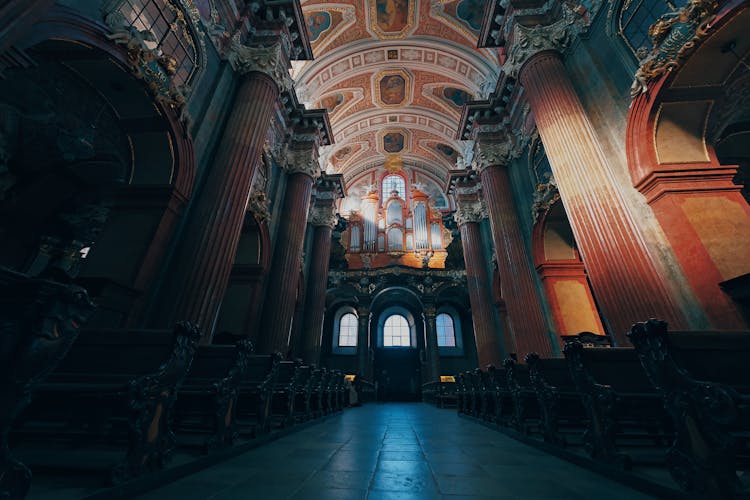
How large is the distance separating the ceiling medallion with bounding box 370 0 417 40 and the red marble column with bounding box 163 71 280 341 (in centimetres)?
843

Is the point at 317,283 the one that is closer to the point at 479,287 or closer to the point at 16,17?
the point at 479,287

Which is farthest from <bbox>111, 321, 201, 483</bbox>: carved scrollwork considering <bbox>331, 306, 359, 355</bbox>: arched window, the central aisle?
<bbox>331, 306, 359, 355</bbox>: arched window

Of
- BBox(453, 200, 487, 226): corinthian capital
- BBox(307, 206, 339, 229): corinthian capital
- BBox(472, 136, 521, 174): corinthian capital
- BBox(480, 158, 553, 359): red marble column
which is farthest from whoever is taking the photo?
BBox(307, 206, 339, 229): corinthian capital

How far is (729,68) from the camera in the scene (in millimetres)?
4332

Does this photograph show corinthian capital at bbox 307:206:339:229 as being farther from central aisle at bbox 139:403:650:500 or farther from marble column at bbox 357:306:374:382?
central aisle at bbox 139:403:650:500

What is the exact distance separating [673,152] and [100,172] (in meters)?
10.1

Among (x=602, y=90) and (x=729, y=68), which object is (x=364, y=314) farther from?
(x=729, y=68)

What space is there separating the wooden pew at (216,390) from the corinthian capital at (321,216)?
32.9 ft

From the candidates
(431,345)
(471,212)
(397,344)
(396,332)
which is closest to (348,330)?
(396,332)

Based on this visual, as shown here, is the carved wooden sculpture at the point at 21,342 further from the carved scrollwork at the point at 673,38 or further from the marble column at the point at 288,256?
the carved scrollwork at the point at 673,38

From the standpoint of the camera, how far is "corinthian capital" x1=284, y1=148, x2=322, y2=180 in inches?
393

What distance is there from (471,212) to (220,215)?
990 centimetres

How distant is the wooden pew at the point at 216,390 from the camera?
8.26 ft

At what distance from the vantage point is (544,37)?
265 inches
